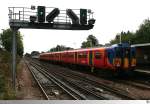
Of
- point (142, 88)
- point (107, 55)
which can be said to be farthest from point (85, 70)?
point (142, 88)

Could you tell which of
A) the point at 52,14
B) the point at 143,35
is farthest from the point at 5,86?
the point at 143,35

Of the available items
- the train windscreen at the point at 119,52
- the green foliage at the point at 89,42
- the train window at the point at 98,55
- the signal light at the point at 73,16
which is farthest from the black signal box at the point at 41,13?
the green foliage at the point at 89,42

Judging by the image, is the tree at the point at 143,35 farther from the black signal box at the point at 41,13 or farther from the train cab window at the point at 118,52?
the black signal box at the point at 41,13

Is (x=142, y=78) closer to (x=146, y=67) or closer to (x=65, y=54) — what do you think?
(x=146, y=67)

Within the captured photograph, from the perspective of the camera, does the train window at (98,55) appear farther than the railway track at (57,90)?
Yes

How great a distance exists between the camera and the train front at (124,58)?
25.6 metres

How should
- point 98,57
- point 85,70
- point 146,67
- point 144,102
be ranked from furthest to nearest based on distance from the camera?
point 85,70
point 146,67
point 98,57
point 144,102

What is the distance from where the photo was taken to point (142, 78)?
1042 inches

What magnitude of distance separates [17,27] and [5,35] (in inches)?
1898

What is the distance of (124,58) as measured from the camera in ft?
85.5

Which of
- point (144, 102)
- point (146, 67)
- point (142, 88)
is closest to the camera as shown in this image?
point (144, 102)

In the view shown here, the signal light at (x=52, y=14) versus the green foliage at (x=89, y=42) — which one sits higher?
the green foliage at (x=89, y=42)

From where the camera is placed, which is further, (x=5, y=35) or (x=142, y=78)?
(x=5, y=35)

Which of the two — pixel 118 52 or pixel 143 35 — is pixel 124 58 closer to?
pixel 118 52
